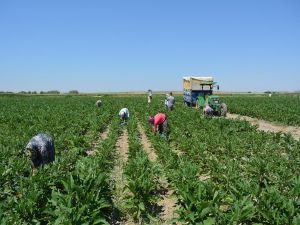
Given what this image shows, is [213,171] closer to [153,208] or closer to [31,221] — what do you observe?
[153,208]

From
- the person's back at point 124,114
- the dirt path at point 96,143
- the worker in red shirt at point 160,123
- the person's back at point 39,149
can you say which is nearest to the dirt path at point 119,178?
the dirt path at point 96,143

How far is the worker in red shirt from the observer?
44.0 feet

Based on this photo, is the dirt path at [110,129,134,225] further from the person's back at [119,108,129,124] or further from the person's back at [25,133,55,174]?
the person's back at [119,108,129,124]

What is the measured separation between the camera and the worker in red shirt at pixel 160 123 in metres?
13.4

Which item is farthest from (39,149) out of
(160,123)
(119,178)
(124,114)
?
(124,114)

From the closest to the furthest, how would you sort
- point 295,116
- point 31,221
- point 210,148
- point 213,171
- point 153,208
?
point 31,221 → point 153,208 → point 213,171 → point 210,148 → point 295,116

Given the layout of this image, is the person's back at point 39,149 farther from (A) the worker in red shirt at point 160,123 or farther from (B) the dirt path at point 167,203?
(A) the worker in red shirt at point 160,123

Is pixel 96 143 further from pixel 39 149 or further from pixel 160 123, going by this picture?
pixel 39 149

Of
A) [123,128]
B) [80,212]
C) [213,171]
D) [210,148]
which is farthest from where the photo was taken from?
[123,128]

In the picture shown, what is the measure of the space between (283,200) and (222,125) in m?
11.7

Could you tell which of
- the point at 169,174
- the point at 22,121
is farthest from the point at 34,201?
the point at 22,121

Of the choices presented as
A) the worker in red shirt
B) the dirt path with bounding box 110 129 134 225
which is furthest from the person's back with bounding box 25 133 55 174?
the worker in red shirt

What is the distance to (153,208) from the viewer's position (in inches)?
266

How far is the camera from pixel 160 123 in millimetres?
13625
